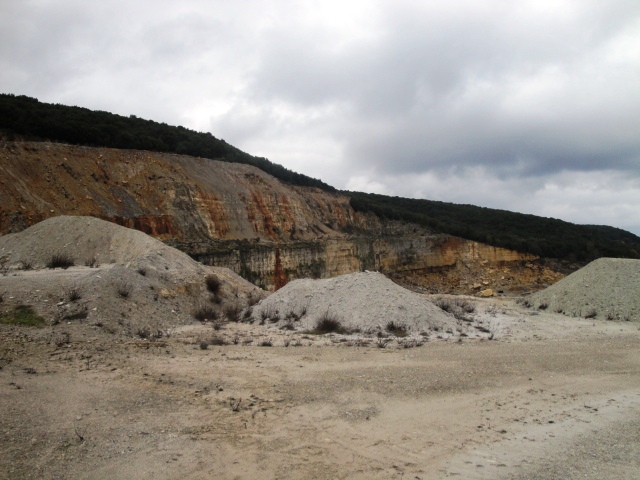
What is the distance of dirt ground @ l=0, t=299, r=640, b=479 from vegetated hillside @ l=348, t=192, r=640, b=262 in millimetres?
37116

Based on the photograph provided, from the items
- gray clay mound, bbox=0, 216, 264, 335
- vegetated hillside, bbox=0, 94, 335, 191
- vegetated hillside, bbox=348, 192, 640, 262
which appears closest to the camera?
gray clay mound, bbox=0, 216, 264, 335

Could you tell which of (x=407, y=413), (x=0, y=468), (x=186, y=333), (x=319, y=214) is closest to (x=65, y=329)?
(x=186, y=333)

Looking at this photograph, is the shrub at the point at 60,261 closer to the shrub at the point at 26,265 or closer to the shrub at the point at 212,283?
the shrub at the point at 26,265

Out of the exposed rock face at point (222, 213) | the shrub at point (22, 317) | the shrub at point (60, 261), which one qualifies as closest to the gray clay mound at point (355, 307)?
the shrub at point (22, 317)

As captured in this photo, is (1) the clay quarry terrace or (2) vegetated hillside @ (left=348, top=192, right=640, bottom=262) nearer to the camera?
(1) the clay quarry terrace

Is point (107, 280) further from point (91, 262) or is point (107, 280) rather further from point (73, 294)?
point (91, 262)

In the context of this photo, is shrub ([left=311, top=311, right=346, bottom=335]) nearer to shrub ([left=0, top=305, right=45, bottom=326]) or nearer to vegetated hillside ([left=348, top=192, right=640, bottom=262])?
shrub ([left=0, top=305, right=45, bottom=326])

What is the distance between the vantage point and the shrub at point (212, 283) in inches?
720

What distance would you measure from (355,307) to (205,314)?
Result: 559 centimetres

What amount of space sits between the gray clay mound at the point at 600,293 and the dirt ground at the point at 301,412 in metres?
10.4

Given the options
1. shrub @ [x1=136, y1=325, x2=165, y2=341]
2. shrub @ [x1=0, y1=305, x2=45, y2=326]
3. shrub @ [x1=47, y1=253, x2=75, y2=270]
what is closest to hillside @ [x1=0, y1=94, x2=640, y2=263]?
shrub @ [x1=47, y1=253, x2=75, y2=270]

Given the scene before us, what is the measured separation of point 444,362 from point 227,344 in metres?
5.74

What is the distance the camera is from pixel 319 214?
141 feet

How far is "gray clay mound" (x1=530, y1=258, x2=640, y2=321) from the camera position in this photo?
2052 cm
